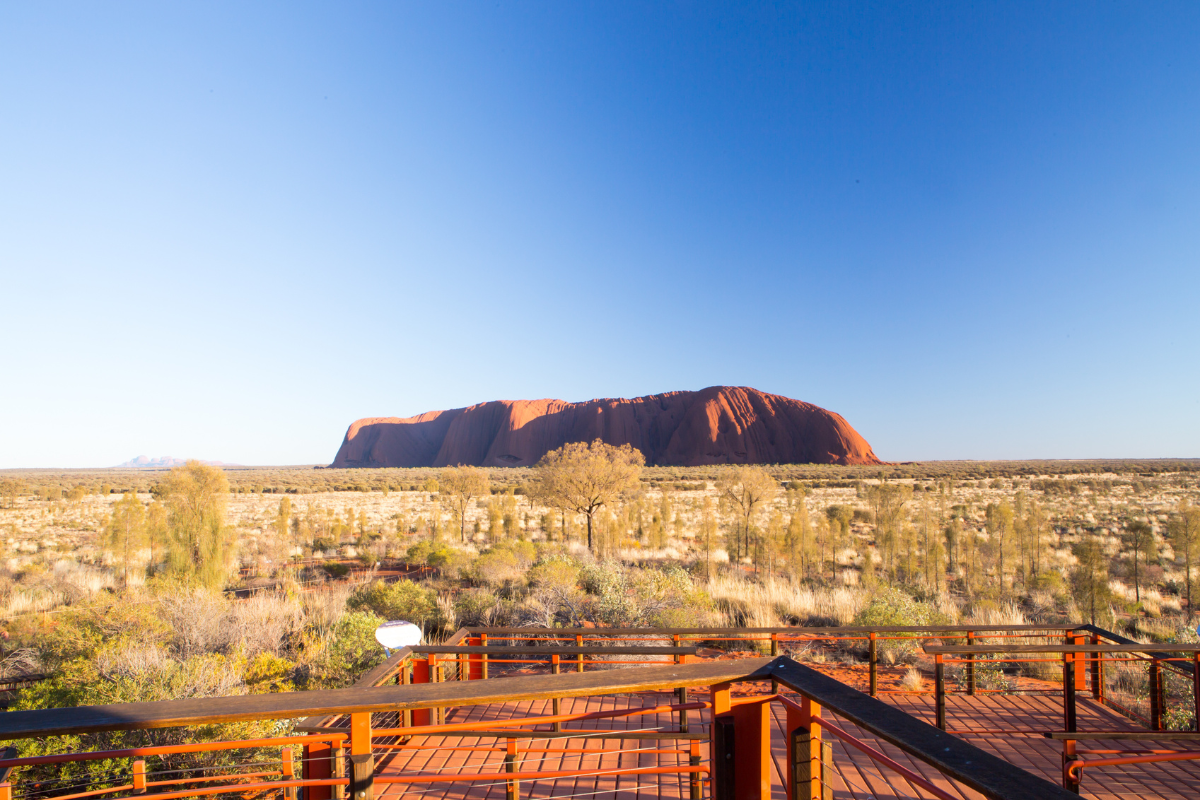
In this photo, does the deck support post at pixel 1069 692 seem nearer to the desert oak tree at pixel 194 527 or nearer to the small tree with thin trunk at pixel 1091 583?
the small tree with thin trunk at pixel 1091 583

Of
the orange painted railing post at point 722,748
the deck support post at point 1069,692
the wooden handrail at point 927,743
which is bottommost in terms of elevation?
the deck support post at point 1069,692

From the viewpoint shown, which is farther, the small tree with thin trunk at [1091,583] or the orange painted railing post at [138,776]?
the small tree with thin trunk at [1091,583]

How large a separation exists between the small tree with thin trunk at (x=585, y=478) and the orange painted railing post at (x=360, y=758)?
15.7 metres

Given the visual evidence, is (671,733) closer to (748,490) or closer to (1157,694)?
(1157,694)

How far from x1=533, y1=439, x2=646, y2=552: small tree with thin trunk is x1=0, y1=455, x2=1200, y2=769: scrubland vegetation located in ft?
0.24

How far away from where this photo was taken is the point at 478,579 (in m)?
14.1

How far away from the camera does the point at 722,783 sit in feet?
5.61

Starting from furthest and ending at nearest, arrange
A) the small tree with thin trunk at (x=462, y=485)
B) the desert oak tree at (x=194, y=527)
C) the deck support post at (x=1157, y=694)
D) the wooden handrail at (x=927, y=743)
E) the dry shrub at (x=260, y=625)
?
the small tree with thin trunk at (x=462, y=485) → the desert oak tree at (x=194, y=527) → the dry shrub at (x=260, y=625) → the deck support post at (x=1157, y=694) → the wooden handrail at (x=927, y=743)

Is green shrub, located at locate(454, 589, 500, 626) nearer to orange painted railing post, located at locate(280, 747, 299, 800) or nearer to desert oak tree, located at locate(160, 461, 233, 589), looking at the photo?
desert oak tree, located at locate(160, 461, 233, 589)

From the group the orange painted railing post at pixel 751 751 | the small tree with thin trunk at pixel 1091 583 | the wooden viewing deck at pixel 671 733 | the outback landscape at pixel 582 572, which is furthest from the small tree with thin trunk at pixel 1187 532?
the orange painted railing post at pixel 751 751

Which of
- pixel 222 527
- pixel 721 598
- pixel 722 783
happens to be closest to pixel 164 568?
pixel 222 527

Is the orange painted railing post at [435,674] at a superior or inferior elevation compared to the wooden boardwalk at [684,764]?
superior

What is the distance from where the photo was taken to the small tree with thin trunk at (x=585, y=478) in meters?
17.6

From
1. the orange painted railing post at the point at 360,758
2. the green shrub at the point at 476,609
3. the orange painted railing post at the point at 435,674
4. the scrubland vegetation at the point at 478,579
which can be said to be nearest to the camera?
the orange painted railing post at the point at 360,758
